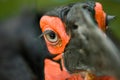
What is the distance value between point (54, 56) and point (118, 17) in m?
0.69

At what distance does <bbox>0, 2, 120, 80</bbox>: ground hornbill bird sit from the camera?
2133 millimetres

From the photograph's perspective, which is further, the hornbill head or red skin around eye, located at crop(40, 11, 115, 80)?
red skin around eye, located at crop(40, 11, 115, 80)

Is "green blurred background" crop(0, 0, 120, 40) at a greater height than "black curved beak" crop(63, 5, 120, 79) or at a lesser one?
lesser

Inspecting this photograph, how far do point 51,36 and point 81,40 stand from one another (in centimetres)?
30

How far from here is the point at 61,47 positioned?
2539 millimetres

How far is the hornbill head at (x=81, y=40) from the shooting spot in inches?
81.6

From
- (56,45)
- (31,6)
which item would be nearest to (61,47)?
(56,45)

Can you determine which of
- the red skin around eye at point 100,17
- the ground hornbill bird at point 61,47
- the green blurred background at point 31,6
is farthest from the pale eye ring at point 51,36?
the green blurred background at point 31,6

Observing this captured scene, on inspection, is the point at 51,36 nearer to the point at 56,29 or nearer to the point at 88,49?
the point at 56,29

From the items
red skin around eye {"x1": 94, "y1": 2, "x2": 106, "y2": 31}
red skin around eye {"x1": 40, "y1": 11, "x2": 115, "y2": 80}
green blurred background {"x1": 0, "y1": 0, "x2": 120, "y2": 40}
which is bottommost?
green blurred background {"x1": 0, "y1": 0, "x2": 120, "y2": 40}

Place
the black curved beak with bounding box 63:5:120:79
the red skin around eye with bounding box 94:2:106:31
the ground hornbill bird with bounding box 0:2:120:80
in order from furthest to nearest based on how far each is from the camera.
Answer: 1. the red skin around eye with bounding box 94:2:106:31
2. the ground hornbill bird with bounding box 0:2:120:80
3. the black curved beak with bounding box 63:5:120:79

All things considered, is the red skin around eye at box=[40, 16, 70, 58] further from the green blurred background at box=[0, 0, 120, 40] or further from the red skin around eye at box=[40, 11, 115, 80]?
the green blurred background at box=[0, 0, 120, 40]

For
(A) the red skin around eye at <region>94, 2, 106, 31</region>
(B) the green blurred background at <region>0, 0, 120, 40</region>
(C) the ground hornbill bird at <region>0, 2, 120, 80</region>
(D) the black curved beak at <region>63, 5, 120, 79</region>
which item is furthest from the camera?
(B) the green blurred background at <region>0, 0, 120, 40</region>

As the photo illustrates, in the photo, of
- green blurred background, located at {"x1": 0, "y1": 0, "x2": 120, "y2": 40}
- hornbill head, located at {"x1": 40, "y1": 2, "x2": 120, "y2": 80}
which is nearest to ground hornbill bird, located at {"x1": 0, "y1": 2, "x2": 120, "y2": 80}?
hornbill head, located at {"x1": 40, "y1": 2, "x2": 120, "y2": 80}
